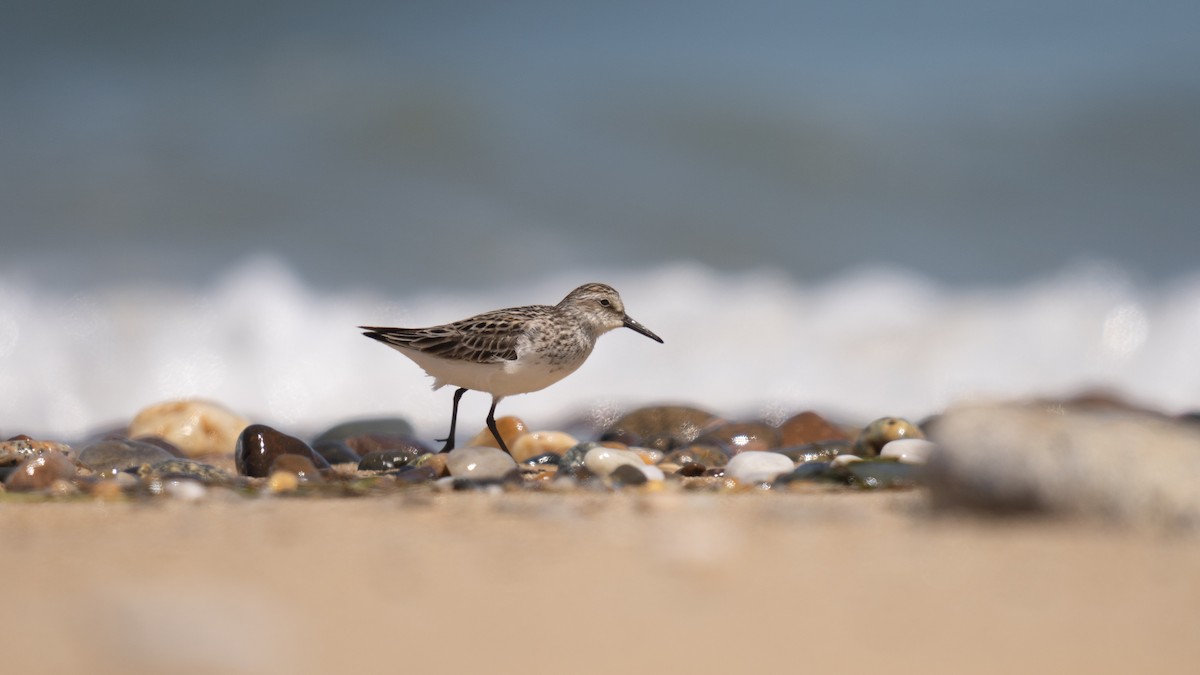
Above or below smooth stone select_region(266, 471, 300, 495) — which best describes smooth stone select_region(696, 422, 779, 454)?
above

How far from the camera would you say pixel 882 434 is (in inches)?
239

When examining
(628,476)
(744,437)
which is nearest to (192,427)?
(744,437)

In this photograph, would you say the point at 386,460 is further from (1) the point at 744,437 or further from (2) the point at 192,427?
(1) the point at 744,437

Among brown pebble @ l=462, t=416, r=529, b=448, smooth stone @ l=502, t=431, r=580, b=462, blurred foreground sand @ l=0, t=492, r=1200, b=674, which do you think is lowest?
blurred foreground sand @ l=0, t=492, r=1200, b=674

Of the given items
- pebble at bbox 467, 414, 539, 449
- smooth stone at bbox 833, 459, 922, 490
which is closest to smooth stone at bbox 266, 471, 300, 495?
smooth stone at bbox 833, 459, 922, 490

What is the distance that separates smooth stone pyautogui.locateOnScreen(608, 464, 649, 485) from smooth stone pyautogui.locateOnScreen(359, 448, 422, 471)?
1.65 m

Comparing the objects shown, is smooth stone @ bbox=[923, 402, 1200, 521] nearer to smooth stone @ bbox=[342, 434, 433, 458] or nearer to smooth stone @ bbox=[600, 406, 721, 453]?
smooth stone @ bbox=[342, 434, 433, 458]

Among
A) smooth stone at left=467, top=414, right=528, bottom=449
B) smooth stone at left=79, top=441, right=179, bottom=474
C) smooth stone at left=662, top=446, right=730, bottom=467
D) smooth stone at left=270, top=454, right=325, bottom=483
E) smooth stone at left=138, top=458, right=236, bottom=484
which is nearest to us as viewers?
smooth stone at left=138, top=458, right=236, bottom=484

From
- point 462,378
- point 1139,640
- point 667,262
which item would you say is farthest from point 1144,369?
point 1139,640

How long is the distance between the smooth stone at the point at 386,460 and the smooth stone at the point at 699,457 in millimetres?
1400

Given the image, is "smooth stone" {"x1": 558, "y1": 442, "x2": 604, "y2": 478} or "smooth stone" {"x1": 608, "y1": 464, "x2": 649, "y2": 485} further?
"smooth stone" {"x1": 558, "y1": 442, "x2": 604, "y2": 478}

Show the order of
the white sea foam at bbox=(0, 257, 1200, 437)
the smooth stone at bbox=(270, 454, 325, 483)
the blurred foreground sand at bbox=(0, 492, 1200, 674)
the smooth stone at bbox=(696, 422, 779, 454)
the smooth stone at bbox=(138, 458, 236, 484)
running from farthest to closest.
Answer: the white sea foam at bbox=(0, 257, 1200, 437)
the smooth stone at bbox=(696, 422, 779, 454)
the smooth stone at bbox=(270, 454, 325, 483)
the smooth stone at bbox=(138, 458, 236, 484)
the blurred foreground sand at bbox=(0, 492, 1200, 674)

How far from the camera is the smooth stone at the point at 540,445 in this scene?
656cm

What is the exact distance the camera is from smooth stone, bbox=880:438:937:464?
18.3 feet
